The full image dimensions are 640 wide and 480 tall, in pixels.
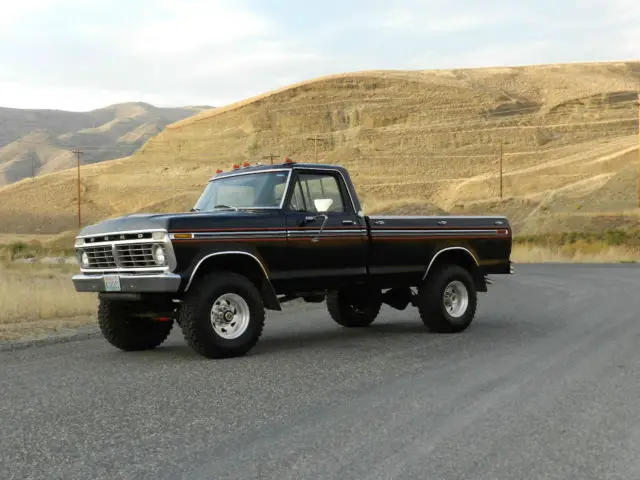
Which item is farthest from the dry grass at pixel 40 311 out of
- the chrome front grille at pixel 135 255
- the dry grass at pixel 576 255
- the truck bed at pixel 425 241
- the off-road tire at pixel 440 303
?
the dry grass at pixel 576 255

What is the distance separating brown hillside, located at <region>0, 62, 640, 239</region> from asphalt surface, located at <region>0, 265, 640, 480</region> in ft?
272

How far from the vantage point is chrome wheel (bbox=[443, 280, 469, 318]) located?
11.6 meters

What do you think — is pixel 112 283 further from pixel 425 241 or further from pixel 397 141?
pixel 397 141

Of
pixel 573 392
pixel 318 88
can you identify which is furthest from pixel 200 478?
pixel 318 88

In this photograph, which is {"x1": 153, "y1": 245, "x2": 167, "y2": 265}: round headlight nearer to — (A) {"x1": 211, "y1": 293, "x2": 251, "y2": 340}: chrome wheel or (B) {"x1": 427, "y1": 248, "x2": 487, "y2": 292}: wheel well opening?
(A) {"x1": 211, "y1": 293, "x2": 251, "y2": 340}: chrome wheel

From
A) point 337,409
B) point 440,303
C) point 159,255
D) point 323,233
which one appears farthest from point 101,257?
point 440,303

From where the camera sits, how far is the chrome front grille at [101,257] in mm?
9523

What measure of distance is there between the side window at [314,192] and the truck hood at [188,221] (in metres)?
0.43

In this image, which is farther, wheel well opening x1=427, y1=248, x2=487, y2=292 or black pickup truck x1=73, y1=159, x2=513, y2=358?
wheel well opening x1=427, y1=248, x2=487, y2=292

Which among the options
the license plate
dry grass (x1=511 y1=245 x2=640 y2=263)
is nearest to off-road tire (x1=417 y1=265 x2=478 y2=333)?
the license plate

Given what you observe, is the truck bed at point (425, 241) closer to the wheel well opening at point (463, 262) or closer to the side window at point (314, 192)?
the wheel well opening at point (463, 262)

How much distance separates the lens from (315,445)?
17.7 feet

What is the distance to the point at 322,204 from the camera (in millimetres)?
10273

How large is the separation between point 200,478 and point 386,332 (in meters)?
7.20
